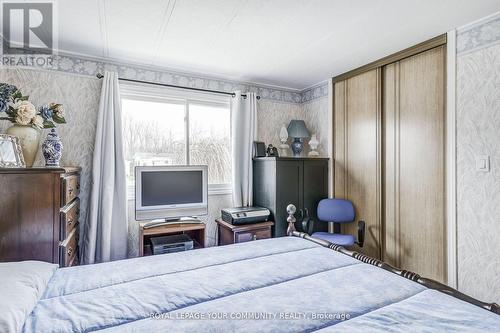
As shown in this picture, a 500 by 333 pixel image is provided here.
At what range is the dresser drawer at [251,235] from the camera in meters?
3.03

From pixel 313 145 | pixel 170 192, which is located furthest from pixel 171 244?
pixel 313 145

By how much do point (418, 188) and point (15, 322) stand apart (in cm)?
300

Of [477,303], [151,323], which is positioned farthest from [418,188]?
[151,323]

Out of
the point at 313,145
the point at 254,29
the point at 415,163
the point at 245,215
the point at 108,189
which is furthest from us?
the point at 313,145

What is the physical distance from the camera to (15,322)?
84 cm

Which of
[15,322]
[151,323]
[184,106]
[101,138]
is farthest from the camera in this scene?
[184,106]

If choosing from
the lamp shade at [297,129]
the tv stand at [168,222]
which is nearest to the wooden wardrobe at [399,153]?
the lamp shade at [297,129]

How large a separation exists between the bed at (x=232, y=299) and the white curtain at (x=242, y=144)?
1.96 m

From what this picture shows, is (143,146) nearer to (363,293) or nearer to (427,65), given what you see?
(363,293)

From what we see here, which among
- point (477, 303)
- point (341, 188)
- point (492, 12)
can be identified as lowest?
point (477, 303)

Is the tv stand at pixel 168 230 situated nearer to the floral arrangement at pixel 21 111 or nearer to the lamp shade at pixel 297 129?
the floral arrangement at pixel 21 111

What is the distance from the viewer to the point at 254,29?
2.29m

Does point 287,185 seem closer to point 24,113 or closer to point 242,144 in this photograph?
point 242,144

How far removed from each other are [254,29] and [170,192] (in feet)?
6.20
